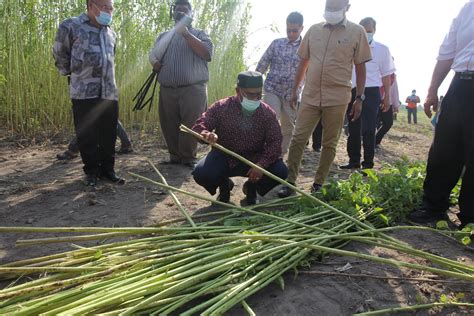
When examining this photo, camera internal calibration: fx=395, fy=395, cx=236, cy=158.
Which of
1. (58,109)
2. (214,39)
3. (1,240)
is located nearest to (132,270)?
(1,240)

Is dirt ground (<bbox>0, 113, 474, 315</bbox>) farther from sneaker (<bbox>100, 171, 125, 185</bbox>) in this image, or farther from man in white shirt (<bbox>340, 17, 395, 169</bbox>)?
man in white shirt (<bbox>340, 17, 395, 169</bbox>)

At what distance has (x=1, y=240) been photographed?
92.3 inches

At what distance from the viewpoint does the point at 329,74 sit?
10.9 feet

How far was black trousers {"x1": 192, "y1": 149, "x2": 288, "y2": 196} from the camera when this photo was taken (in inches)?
121

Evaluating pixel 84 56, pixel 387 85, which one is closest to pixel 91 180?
pixel 84 56

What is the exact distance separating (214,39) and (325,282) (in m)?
5.50

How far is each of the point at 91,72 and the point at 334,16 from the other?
2.07 metres

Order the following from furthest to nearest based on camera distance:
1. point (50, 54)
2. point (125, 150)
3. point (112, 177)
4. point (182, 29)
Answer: point (50, 54) < point (125, 150) < point (182, 29) < point (112, 177)

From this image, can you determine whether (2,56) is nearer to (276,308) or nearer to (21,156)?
(21,156)

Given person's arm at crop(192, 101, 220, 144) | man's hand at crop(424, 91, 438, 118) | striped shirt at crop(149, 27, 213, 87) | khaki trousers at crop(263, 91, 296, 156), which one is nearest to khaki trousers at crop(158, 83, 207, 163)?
striped shirt at crop(149, 27, 213, 87)

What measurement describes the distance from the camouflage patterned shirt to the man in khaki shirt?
174 cm

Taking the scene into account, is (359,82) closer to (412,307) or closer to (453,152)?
(453,152)

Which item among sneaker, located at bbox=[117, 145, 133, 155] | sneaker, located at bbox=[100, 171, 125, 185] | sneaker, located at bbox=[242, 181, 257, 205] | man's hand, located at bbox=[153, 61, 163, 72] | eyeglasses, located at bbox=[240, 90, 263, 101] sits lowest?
sneaker, located at bbox=[117, 145, 133, 155]

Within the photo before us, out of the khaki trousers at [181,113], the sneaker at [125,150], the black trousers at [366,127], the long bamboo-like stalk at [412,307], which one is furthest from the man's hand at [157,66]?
the long bamboo-like stalk at [412,307]
